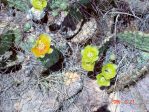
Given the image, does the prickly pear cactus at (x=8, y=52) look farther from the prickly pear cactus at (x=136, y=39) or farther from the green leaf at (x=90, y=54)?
the prickly pear cactus at (x=136, y=39)

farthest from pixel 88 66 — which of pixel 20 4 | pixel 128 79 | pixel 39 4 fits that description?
pixel 20 4

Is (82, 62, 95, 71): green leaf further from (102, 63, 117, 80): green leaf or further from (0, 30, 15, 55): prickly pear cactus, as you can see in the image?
(0, 30, 15, 55): prickly pear cactus

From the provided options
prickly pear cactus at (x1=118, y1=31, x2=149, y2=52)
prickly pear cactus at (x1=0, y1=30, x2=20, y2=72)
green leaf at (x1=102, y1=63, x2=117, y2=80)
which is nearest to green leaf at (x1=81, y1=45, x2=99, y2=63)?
green leaf at (x1=102, y1=63, x2=117, y2=80)

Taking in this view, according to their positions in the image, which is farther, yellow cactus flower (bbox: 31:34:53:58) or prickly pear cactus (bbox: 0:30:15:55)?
prickly pear cactus (bbox: 0:30:15:55)

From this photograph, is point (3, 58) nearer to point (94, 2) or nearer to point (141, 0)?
point (94, 2)

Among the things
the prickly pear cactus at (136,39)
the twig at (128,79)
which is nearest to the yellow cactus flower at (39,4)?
the prickly pear cactus at (136,39)

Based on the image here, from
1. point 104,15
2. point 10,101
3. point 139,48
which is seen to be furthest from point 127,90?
point 10,101

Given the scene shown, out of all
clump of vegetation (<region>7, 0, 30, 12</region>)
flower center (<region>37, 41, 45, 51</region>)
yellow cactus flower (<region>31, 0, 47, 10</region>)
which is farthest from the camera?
clump of vegetation (<region>7, 0, 30, 12</region>)
